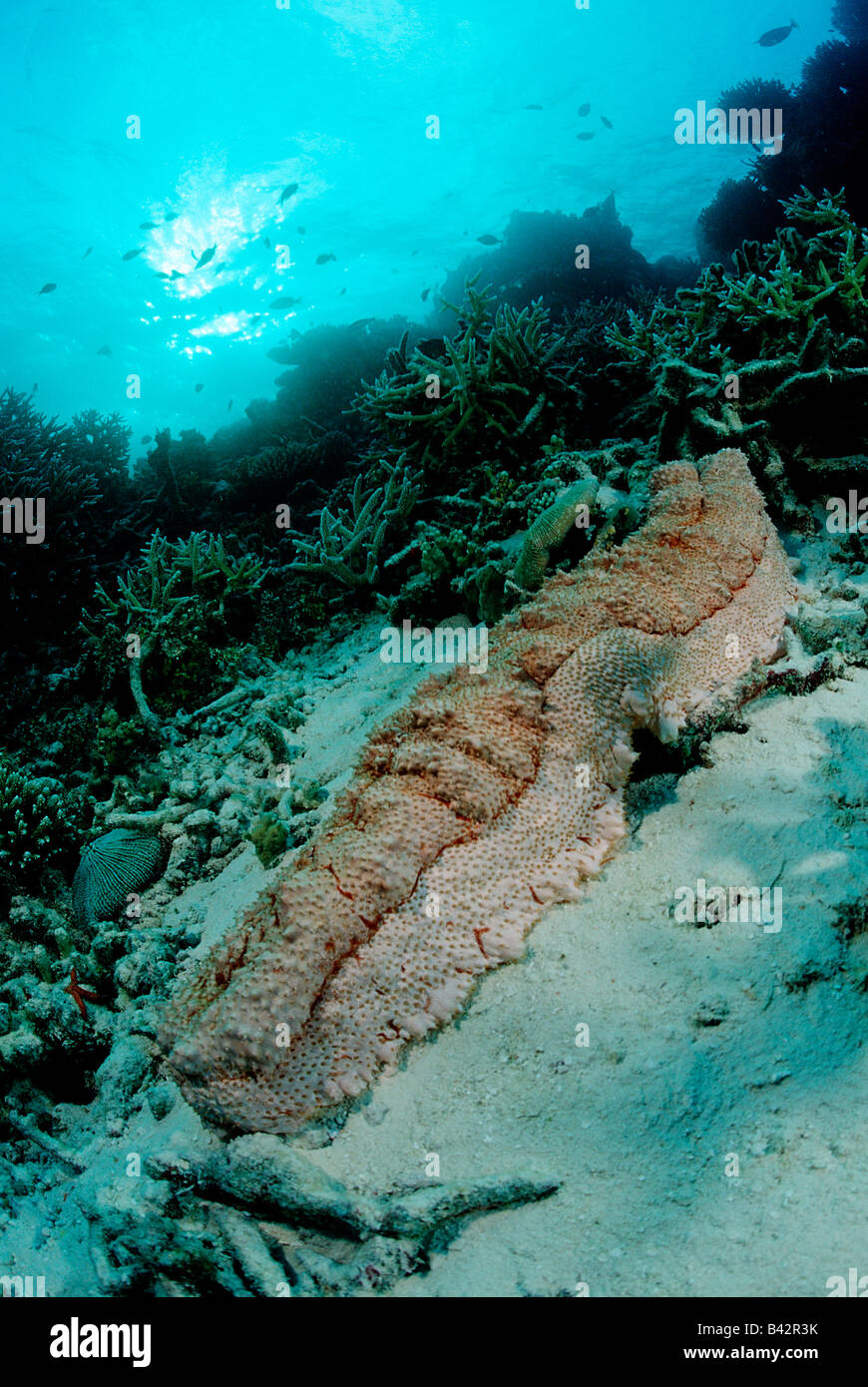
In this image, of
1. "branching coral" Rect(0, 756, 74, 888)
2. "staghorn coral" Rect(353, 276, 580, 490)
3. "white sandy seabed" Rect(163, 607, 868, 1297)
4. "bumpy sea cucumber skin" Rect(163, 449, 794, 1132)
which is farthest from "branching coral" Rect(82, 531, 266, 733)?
"white sandy seabed" Rect(163, 607, 868, 1297)

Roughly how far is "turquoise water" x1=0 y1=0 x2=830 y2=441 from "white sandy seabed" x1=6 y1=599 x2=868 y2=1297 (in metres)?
47.4

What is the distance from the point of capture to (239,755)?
4.77 m

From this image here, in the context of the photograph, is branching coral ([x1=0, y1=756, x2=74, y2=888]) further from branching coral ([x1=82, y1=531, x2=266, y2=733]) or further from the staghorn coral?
the staghorn coral

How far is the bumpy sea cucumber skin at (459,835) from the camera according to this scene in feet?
7.00

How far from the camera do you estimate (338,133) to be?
4706cm

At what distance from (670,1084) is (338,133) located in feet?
212

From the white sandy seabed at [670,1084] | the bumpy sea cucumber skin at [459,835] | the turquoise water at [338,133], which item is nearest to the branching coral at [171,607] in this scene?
the bumpy sea cucumber skin at [459,835]

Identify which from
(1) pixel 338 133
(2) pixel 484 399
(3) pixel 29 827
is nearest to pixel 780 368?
(2) pixel 484 399

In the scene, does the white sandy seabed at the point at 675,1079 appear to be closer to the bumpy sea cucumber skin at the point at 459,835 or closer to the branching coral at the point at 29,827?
the bumpy sea cucumber skin at the point at 459,835

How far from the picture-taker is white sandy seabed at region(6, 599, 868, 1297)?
63.5 inches

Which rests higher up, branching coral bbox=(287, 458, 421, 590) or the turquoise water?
the turquoise water

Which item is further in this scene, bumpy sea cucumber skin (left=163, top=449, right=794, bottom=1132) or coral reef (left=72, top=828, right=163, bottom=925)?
coral reef (left=72, top=828, right=163, bottom=925)

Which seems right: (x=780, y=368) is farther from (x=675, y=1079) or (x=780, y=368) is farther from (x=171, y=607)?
(x=171, y=607)

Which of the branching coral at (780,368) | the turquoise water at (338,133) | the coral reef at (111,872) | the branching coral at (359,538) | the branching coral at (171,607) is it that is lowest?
the coral reef at (111,872)
